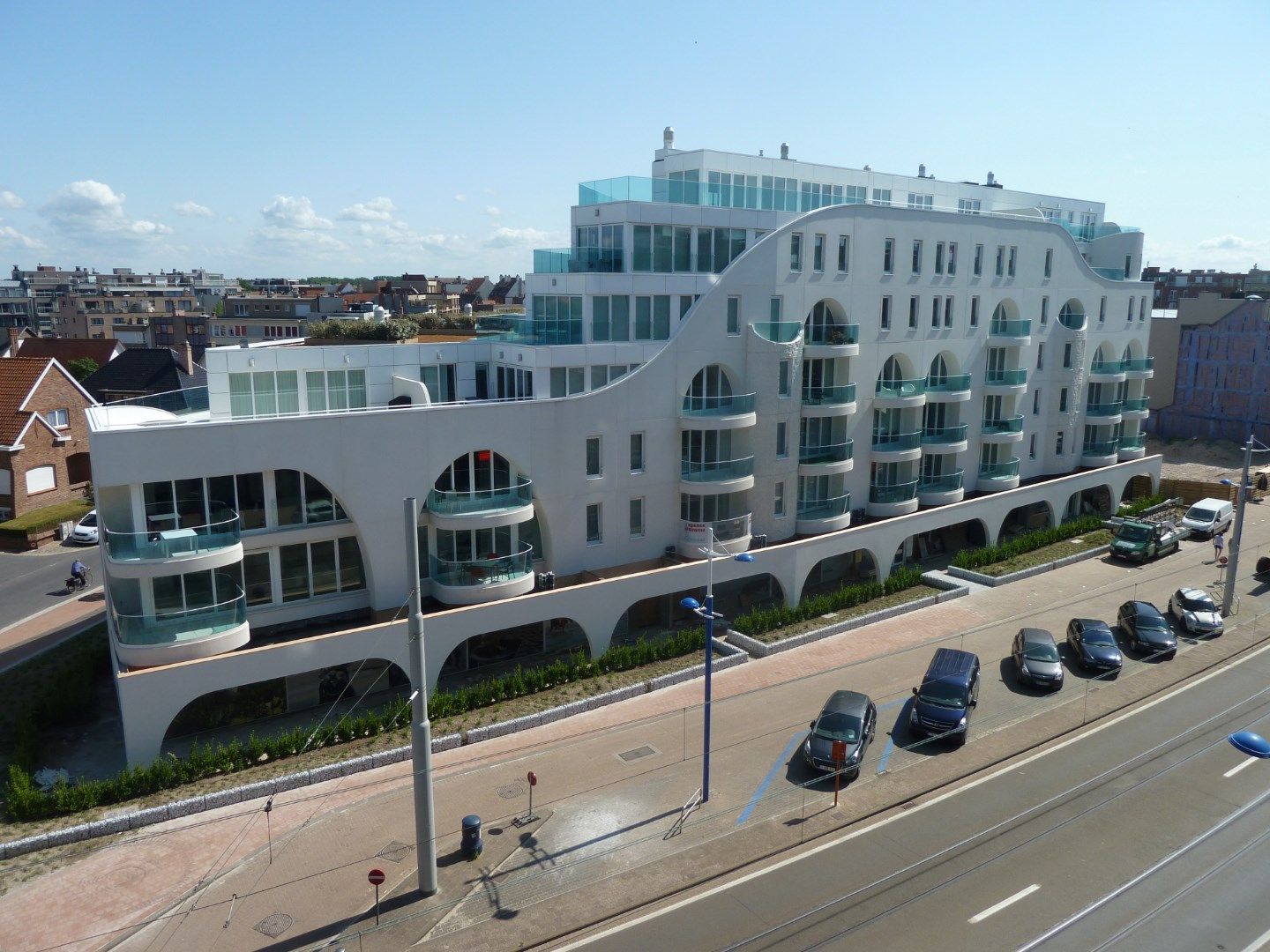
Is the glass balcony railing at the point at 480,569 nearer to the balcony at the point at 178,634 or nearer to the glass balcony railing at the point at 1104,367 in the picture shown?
the balcony at the point at 178,634

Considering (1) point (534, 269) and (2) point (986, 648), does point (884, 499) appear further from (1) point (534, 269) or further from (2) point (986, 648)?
(1) point (534, 269)

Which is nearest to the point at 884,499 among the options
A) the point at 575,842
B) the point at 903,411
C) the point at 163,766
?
the point at 903,411

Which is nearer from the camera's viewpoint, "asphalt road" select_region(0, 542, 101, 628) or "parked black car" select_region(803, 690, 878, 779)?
"parked black car" select_region(803, 690, 878, 779)

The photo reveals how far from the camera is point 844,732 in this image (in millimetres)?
24000

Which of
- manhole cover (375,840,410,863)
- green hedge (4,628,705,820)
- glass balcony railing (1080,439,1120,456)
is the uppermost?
glass balcony railing (1080,439,1120,456)

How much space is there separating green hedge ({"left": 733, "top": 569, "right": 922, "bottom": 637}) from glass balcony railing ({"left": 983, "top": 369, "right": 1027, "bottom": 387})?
429 inches

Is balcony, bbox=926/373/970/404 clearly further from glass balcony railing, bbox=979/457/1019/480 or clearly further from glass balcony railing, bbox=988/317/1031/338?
glass balcony railing, bbox=979/457/1019/480

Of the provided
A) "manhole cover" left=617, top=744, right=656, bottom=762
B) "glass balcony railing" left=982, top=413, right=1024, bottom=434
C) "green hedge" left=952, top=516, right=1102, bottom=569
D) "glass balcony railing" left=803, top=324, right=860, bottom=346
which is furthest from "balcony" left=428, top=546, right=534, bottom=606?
"glass balcony railing" left=982, top=413, right=1024, bottom=434

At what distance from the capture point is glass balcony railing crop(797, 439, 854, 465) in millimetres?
37469

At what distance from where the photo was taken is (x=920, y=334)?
4094 centimetres

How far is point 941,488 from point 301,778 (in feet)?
99.5

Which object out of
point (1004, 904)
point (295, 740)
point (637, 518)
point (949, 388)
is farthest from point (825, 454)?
point (295, 740)

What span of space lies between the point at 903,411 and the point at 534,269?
1741cm

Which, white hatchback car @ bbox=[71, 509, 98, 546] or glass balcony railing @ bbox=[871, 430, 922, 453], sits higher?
glass balcony railing @ bbox=[871, 430, 922, 453]
